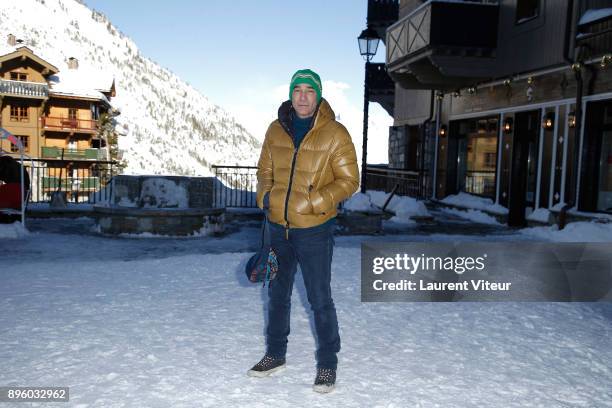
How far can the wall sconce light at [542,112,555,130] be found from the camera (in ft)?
39.1

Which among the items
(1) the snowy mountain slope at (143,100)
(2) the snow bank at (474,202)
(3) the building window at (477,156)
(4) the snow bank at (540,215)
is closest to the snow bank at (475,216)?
(2) the snow bank at (474,202)

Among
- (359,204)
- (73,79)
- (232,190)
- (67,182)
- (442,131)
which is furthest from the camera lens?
(73,79)

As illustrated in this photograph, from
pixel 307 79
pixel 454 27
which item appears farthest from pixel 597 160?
pixel 307 79

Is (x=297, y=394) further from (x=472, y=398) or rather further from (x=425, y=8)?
(x=425, y=8)

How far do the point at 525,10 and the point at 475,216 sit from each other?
5.41m

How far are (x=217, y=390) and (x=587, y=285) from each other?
5.37 meters

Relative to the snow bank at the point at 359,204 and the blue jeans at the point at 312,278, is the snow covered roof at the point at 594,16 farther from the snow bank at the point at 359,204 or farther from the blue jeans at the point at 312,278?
the blue jeans at the point at 312,278

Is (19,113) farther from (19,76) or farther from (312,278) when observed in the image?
(312,278)

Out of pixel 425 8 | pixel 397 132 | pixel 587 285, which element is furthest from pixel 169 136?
pixel 587 285

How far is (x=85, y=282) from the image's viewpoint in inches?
243

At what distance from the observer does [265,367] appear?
3.50 meters

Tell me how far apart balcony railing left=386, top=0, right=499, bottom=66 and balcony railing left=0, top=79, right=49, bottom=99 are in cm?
3444

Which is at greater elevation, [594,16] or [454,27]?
[454,27]

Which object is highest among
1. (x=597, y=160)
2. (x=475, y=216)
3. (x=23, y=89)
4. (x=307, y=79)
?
(x=23, y=89)
